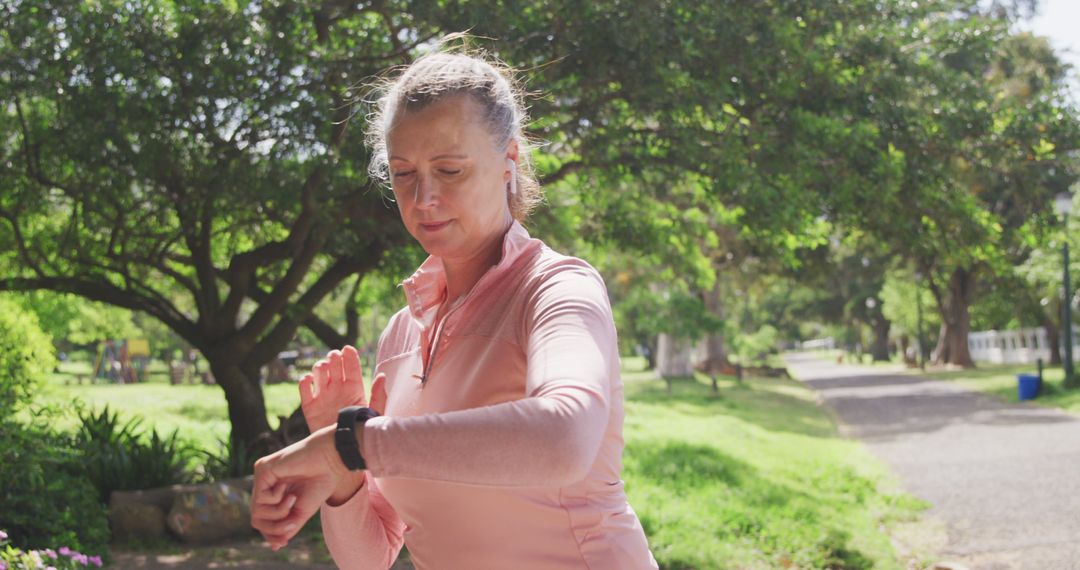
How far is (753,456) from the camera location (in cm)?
1577

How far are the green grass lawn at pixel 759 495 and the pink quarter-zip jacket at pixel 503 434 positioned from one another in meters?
7.01

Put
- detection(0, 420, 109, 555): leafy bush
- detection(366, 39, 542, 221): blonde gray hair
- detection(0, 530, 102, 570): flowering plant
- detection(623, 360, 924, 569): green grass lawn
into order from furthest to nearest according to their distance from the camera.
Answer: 1. detection(623, 360, 924, 569): green grass lawn
2. detection(0, 420, 109, 555): leafy bush
3. detection(0, 530, 102, 570): flowering plant
4. detection(366, 39, 542, 221): blonde gray hair

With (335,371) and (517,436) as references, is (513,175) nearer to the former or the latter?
(335,371)

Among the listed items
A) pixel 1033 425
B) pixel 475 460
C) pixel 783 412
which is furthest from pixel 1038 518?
pixel 783 412

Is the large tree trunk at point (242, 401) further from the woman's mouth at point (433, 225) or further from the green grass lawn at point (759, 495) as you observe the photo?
the woman's mouth at point (433, 225)

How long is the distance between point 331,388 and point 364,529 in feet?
0.96

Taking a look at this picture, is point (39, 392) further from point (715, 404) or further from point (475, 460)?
point (715, 404)

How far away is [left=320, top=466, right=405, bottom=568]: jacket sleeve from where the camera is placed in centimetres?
197

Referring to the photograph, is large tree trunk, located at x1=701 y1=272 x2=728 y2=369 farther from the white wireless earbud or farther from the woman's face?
the woman's face

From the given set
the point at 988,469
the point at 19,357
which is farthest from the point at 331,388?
the point at 988,469

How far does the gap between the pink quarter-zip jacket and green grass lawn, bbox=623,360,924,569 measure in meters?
7.01

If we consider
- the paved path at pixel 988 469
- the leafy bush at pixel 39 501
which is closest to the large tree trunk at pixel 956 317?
the paved path at pixel 988 469

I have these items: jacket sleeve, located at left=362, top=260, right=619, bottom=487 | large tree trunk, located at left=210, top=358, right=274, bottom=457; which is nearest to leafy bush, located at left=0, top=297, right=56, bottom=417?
large tree trunk, located at left=210, top=358, right=274, bottom=457

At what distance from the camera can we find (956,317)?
42750 millimetres
